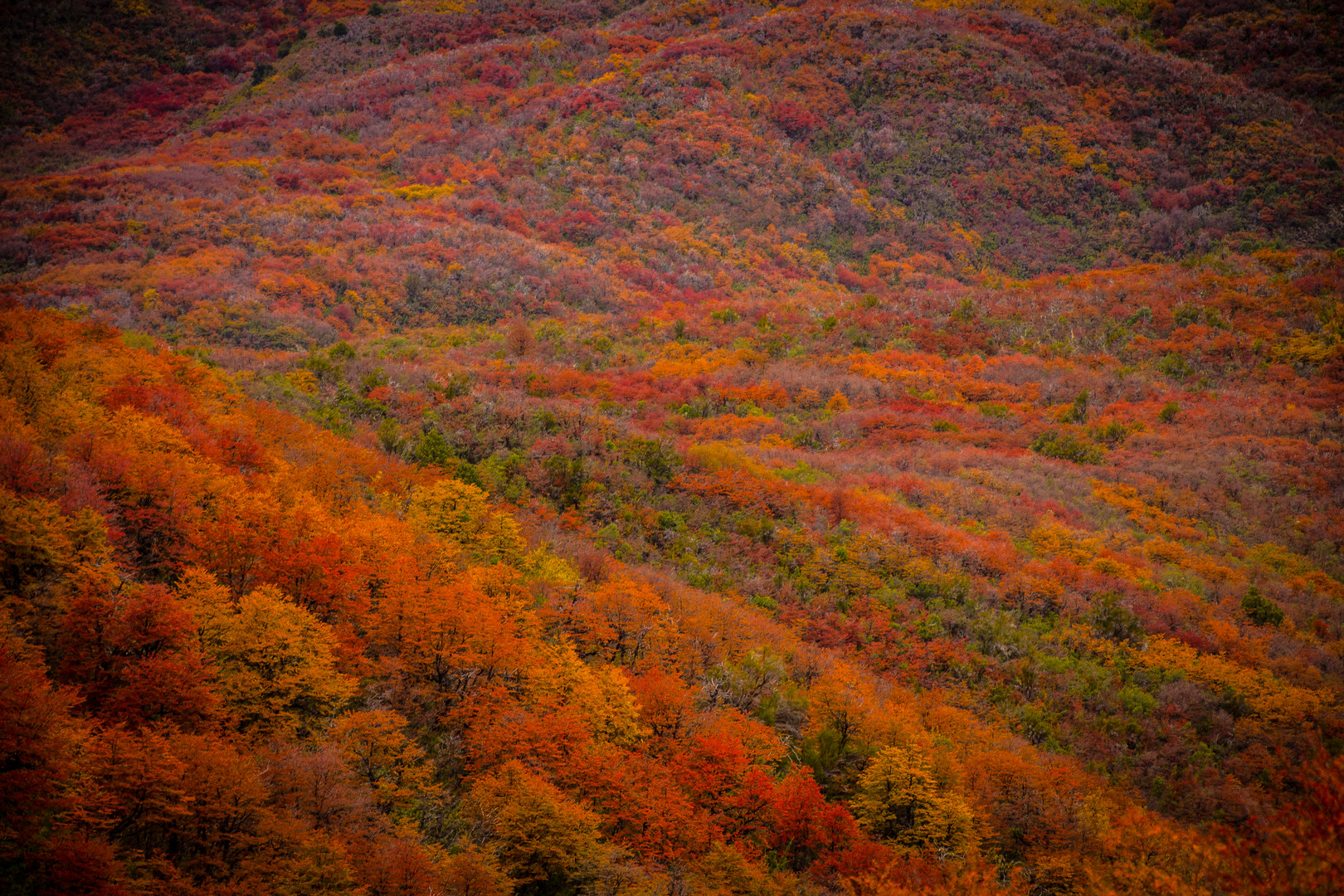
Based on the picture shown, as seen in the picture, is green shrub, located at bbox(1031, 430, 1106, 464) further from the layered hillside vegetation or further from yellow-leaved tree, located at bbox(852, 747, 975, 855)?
yellow-leaved tree, located at bbox(852, 747, 975, 855)

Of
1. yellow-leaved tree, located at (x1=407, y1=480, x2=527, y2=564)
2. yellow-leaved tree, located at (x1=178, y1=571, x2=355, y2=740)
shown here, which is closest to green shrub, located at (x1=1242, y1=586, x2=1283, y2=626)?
yellow-leaved tree, located at (x1=407, y1=480, x2=527, y2=564)

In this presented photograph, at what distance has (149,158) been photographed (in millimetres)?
74500

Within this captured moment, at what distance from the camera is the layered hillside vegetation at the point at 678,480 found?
1694cm

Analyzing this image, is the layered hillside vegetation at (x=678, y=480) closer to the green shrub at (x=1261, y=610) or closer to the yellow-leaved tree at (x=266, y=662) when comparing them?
the yellow-leaved tree at (x=266, y=662)

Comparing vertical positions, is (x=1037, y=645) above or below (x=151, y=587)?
below

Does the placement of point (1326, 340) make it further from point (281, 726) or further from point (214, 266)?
point (214, 266)

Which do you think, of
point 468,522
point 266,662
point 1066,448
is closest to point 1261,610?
point 1066,448

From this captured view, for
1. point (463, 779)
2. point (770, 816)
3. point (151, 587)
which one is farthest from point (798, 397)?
point (151, 587)

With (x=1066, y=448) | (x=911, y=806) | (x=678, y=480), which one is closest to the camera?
(x=911, y=806)

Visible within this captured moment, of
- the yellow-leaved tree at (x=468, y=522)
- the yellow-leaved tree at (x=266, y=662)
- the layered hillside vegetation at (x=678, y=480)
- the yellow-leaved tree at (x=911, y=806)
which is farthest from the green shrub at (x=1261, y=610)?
the yellow-leaved tree at (x=266, y=662)

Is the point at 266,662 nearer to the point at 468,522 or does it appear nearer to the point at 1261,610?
the point at 468,522

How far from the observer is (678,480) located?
122 feet

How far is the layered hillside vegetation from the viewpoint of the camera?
16938 mm

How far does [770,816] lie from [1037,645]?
14.4 m
